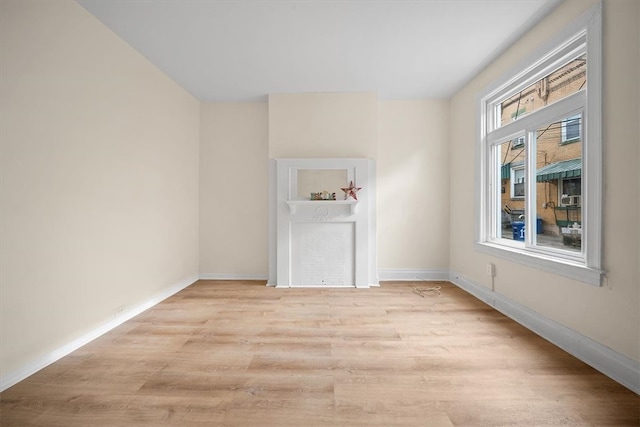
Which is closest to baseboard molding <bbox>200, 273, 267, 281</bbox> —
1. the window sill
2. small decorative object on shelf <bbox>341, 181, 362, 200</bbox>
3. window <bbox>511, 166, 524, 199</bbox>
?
small decorative object on shelf <bbox>341, 181, 362, 200</bbox>

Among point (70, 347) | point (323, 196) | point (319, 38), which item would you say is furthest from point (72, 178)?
point (323, 196)

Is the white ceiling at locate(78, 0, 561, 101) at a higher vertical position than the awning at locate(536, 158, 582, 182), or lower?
higher

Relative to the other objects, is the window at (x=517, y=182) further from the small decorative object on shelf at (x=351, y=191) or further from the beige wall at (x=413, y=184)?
Result: the small decorative object on shelf at (x=351, y=191)

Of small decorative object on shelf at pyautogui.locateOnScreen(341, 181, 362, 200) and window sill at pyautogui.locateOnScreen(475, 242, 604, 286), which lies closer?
window sill at pyautogui.locateOnScreen(475, 242, 604, 286)

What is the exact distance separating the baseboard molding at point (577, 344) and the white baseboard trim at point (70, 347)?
145 inches

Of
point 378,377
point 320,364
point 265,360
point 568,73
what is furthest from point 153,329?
point 568,73

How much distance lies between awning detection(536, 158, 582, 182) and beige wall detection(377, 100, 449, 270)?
1.66 metres

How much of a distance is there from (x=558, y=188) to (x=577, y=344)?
3.97 ft

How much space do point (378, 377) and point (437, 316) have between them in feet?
4.26

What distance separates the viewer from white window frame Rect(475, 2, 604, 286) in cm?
193

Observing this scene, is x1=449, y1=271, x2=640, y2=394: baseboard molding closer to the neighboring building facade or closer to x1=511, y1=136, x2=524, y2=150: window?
→ the neighboring building facade

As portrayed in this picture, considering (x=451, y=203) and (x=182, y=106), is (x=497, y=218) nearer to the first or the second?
(x=451, y=203)

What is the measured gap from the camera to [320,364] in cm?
198

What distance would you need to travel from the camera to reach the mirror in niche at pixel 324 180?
4047mm
